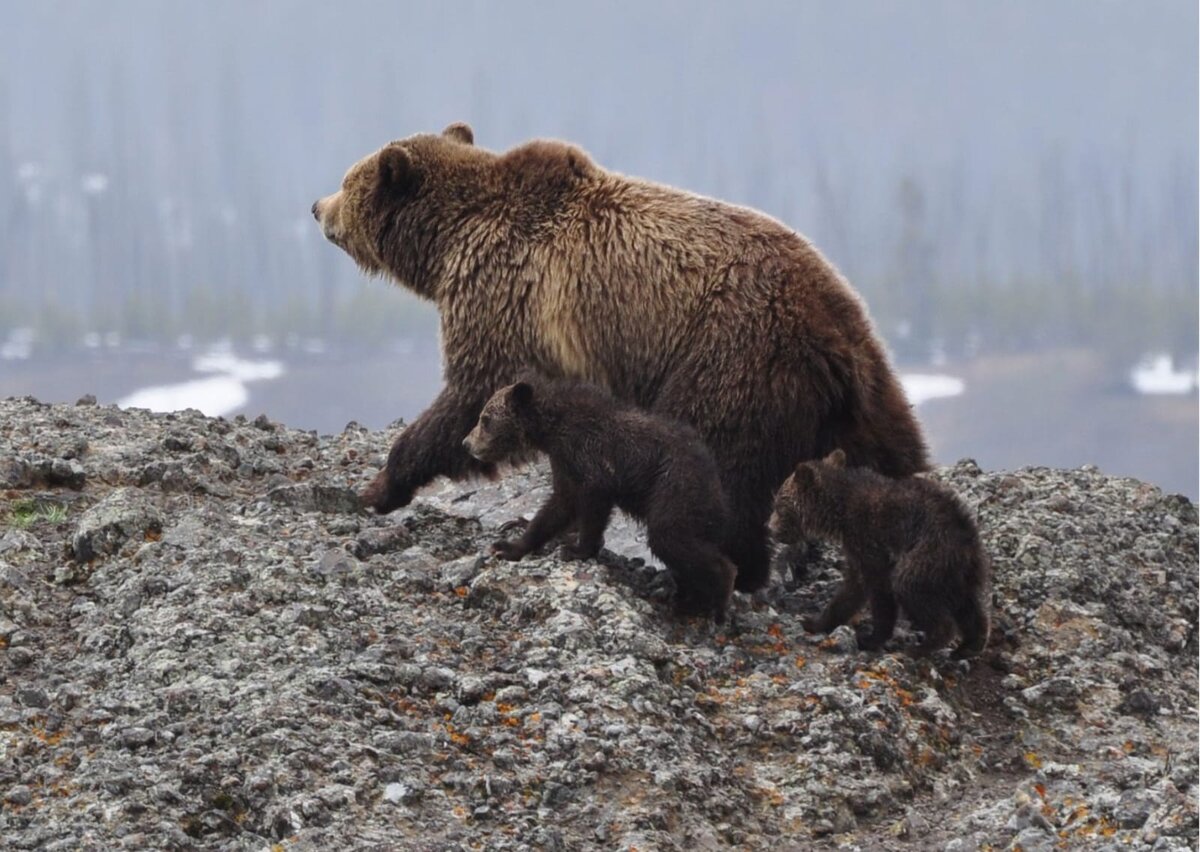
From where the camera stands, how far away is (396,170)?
9.02 m

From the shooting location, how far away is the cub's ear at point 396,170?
8.97 m

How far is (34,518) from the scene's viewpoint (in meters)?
8.22

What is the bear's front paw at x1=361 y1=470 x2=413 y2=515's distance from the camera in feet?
28.7

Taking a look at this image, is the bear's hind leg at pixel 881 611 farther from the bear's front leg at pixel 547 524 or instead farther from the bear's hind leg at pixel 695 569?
the bear's front leg at pixel 547 524

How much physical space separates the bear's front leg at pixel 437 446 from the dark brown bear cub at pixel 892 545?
5.53ft

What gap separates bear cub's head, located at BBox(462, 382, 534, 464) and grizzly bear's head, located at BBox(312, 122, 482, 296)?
1.27 m

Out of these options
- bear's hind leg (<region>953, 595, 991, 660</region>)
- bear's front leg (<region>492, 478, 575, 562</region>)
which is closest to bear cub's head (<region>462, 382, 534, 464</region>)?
bear's front leg (<region>492, 478, 575, 562</region>)

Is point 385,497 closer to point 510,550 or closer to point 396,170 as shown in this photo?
point 510,550

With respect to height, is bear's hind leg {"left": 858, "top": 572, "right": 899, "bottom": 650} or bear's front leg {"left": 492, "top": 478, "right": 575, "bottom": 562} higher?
bear's front leg {"left": 492, "top": 478, "right": 575, "bottom": 562}

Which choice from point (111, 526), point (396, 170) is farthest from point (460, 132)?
point (111, 526)

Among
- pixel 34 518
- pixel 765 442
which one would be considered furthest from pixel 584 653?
pixel 34 518

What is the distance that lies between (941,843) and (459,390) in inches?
138

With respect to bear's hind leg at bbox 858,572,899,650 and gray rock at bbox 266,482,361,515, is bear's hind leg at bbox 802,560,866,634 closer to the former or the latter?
bear's hind leg at bbox 858,572,899,650

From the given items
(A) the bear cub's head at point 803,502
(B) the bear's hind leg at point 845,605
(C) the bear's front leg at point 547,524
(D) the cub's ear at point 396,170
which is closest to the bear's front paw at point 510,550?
(C) the bear's front leg at point 547,524
